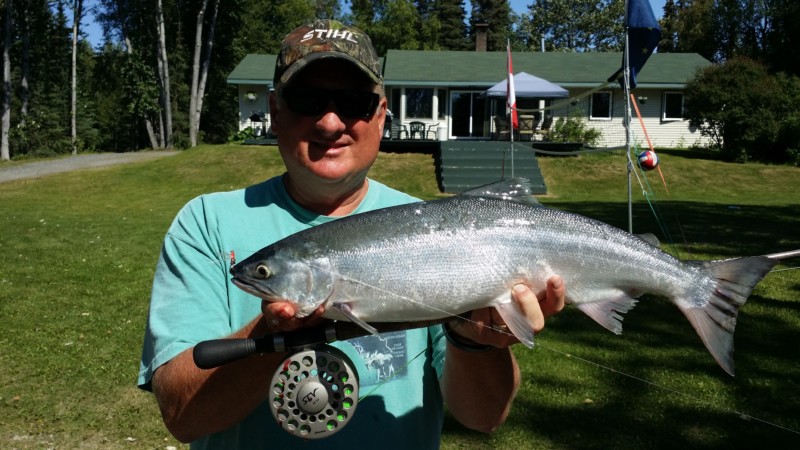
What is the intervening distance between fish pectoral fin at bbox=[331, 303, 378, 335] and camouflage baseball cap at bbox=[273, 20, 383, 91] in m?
0.87

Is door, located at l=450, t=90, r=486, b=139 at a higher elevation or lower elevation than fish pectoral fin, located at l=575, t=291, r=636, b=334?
higher

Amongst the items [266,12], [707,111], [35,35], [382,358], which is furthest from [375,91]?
[266,12]

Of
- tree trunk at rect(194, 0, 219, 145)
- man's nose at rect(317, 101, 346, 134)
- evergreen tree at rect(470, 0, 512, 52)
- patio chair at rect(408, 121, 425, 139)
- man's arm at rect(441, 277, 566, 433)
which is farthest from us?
evergreen tree at rect(470, 0, 512, 52)

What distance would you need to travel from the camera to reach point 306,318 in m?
2.09

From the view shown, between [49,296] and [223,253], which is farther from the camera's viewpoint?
[49,296]

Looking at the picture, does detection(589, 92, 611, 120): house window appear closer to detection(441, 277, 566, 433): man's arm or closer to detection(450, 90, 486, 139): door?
detection(450, 90, 486, 139): door

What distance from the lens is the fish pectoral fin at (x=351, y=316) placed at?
6.57 feet


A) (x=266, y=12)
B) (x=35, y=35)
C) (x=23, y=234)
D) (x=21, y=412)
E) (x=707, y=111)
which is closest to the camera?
(x=21, y=412)

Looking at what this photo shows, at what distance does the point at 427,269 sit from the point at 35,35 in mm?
45707

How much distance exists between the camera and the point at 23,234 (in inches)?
525

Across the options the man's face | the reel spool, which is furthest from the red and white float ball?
the reel spool

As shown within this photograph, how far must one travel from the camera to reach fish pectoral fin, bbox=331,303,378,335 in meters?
2.00

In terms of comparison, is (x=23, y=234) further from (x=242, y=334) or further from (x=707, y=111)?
(x=707, y=111)

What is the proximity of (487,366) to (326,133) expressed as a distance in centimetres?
104
